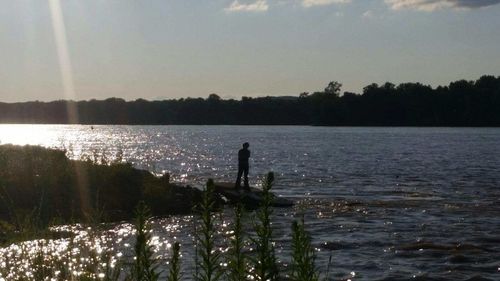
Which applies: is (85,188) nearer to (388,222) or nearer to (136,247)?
(388,222)

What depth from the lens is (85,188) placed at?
989 inches

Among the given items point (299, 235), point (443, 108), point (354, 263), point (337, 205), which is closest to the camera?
point (299, 235)

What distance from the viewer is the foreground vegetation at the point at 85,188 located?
23.3 metres

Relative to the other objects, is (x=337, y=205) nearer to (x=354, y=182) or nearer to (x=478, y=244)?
(x=478, y=244)

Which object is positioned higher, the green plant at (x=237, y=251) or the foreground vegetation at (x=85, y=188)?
the green plant at (x=237, y=251)

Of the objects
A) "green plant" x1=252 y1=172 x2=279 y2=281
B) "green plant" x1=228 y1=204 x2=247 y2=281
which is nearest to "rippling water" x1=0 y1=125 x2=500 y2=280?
"green plant" x1=228 y1=204 x2=247 y2=281

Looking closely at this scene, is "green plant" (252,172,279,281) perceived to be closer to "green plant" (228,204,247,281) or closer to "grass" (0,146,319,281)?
"grass" (0,146,319,281)

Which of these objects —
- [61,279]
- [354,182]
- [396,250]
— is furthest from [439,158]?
[61,279]

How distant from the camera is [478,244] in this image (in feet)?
67.9

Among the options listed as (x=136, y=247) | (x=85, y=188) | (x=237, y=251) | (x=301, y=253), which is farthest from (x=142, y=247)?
(x=85, y=188)

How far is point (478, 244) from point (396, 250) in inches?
103

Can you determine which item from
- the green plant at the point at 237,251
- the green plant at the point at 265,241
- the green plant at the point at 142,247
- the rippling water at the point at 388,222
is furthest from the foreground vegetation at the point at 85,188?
the green plant at the point at 265,241

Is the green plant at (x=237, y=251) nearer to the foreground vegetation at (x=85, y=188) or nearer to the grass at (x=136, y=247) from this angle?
the grass at (x=136, y=247)

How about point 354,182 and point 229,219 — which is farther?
point 354,182
